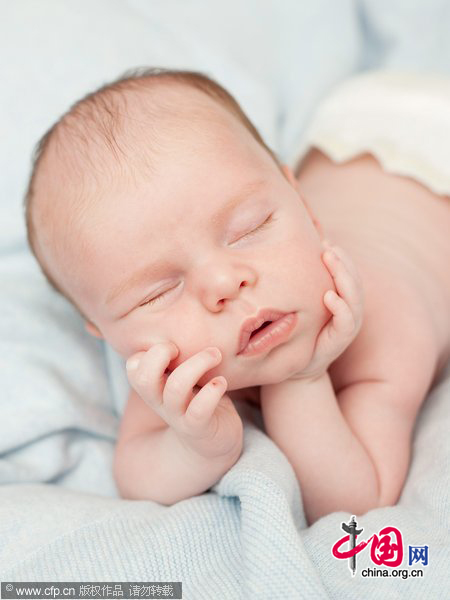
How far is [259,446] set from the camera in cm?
118

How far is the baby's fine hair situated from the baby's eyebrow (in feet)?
0.55

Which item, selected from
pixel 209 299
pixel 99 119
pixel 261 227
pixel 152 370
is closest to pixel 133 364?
pixel 152 370

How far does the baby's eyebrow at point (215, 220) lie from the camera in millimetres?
1096

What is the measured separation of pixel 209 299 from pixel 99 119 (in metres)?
0.36

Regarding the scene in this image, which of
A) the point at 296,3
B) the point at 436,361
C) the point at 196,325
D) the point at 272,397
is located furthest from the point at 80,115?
the point at 296,3

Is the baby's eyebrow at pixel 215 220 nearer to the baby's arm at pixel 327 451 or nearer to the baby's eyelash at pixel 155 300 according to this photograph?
the baby's eyelash at pixel 155 300

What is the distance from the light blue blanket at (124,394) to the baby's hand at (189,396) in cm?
7

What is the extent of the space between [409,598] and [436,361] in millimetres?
542

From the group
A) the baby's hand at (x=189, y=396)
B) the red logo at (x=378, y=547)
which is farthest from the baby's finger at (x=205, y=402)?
the red logo at (x=378, y=547)

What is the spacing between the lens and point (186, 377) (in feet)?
3.32

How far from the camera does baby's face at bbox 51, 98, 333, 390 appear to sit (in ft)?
3.52

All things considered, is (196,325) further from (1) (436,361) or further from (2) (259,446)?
(1) (436,361)

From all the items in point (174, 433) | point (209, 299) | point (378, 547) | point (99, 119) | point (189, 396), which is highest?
point (99, 119)

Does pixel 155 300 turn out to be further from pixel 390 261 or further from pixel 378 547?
pixel 390 261
